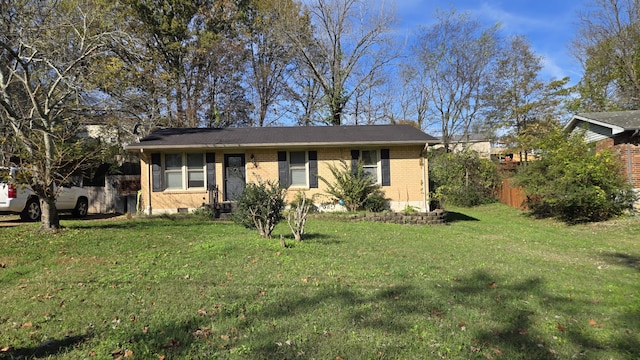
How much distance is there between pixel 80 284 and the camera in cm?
505

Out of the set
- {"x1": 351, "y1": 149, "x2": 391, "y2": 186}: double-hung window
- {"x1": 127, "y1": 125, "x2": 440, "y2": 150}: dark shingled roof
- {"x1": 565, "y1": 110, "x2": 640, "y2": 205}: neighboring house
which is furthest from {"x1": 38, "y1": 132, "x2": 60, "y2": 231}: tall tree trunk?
{"x1": 565, "y1": 110, "x2": 640, "y2": 205}: neighboring house

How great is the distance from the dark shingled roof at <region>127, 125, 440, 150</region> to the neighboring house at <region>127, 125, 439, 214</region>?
0.04 m

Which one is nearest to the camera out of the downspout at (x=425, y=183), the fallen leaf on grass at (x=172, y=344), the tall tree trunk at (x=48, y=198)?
the fallen leaf on grass at (x=172, y=344)

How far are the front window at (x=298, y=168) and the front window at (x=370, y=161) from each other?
90.4 inches

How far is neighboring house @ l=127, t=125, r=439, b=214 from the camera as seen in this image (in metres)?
14.6

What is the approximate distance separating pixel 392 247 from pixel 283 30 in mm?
22778

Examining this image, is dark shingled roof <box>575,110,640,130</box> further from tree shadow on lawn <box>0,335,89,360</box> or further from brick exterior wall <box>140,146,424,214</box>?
tree shadow on lawn <box>0,335,89,360</box>

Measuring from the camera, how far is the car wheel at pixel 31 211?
1158cm

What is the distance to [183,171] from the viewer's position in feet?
48.8

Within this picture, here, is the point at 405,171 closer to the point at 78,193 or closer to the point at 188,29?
the point at 78,193

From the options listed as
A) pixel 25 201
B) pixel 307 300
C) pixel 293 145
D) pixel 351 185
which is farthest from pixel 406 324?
pixel 25 201

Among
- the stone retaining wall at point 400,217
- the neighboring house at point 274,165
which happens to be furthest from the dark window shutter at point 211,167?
the stone retaining wall at point 400,217

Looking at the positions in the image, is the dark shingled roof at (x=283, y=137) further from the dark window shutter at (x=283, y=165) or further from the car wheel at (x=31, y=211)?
the car wheel at (x=31, y=211)

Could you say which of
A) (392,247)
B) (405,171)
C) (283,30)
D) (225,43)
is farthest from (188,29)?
(392,247)
